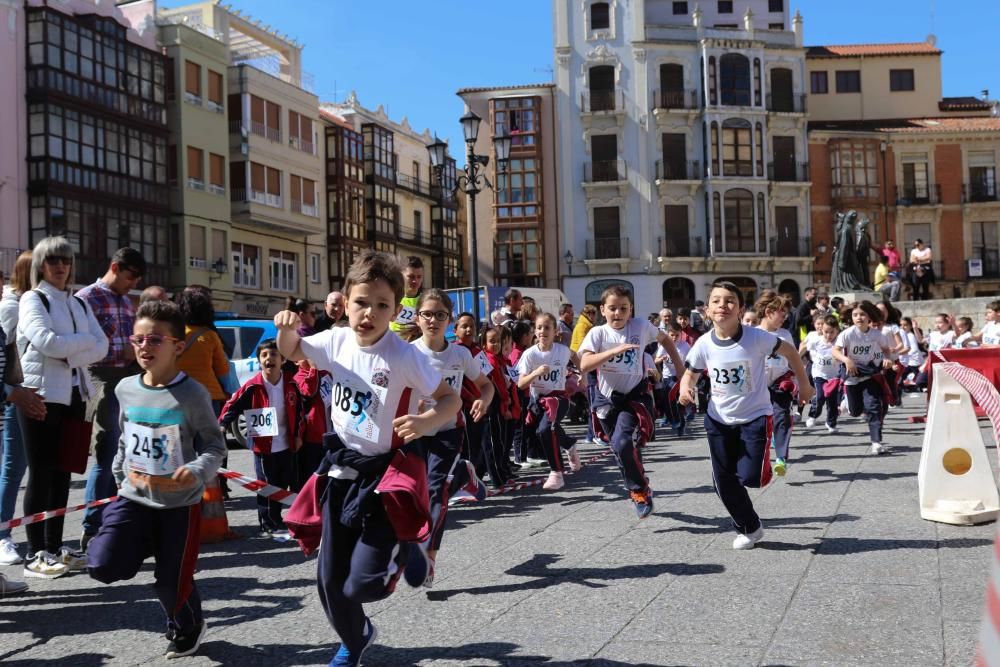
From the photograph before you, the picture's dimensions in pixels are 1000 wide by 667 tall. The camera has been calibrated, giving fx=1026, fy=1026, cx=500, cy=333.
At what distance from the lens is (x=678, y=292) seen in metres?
49.2

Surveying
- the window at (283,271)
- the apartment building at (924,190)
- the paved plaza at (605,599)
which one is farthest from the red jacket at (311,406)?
the apartment building at (924,190)

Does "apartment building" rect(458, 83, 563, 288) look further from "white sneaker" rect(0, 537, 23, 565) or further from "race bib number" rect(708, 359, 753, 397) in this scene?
"white sneaker" rect(0, 537, 23, 565)

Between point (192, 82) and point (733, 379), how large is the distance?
118 ft

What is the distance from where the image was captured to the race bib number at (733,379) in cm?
682

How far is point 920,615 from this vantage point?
186 inches

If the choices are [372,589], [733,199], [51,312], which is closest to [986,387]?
[372,589]

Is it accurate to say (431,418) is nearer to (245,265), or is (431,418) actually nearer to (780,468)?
(780,468)

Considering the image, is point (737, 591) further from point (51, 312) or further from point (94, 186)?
point (94, 186)

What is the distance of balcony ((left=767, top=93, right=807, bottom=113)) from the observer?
49969mm

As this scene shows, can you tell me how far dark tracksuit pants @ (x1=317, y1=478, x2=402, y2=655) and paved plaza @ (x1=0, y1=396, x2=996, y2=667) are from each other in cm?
42

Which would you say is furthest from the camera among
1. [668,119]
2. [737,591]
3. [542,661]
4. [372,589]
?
[668,119]

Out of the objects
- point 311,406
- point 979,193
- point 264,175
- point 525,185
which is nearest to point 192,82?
point 264,175

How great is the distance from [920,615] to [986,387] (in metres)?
2.92

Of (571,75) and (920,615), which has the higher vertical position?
(571,75)
